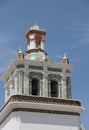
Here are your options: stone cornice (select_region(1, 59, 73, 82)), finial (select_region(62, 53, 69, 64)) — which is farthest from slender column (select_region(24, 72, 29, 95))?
finial (select_region(62, 53, 69, 64))

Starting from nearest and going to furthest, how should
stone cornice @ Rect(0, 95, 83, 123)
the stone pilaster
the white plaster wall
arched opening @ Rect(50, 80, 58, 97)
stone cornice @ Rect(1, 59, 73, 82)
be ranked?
1. the white plaster wall
2. stone cornice @ Rect(0, 95, 83, 123)
3. the stone pilaster
4. stone cornice @ Rect(1, 59, 73, 82)
5. arched opening @ Rect(50, 80, 58, 97)

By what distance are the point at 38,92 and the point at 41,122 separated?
2.33 metres

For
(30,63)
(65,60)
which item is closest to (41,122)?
(30,63)

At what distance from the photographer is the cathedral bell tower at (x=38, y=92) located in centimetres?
3067

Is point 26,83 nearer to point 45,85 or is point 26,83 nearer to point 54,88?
point 45,85

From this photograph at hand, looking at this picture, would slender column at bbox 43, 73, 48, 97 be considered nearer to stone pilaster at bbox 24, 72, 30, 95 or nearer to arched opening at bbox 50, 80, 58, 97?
arched opening at bbox 50, 80, 58, 97

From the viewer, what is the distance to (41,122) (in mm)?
30812

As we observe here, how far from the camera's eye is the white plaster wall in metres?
30.4

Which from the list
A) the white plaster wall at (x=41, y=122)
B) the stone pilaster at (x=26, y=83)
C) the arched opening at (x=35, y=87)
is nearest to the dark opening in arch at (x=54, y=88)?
the arched opening at (x=35, y=87)

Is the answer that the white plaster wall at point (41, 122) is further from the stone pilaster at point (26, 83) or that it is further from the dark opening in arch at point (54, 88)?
the dark opening in arch at point (54, 88)

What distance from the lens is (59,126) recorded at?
31.1m

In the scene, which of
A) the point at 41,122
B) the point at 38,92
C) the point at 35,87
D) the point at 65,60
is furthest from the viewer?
the point at 65,60

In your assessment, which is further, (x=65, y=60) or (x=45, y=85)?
(x=65, y=60)

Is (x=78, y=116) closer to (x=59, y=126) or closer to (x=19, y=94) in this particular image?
(x=59, y=126)
